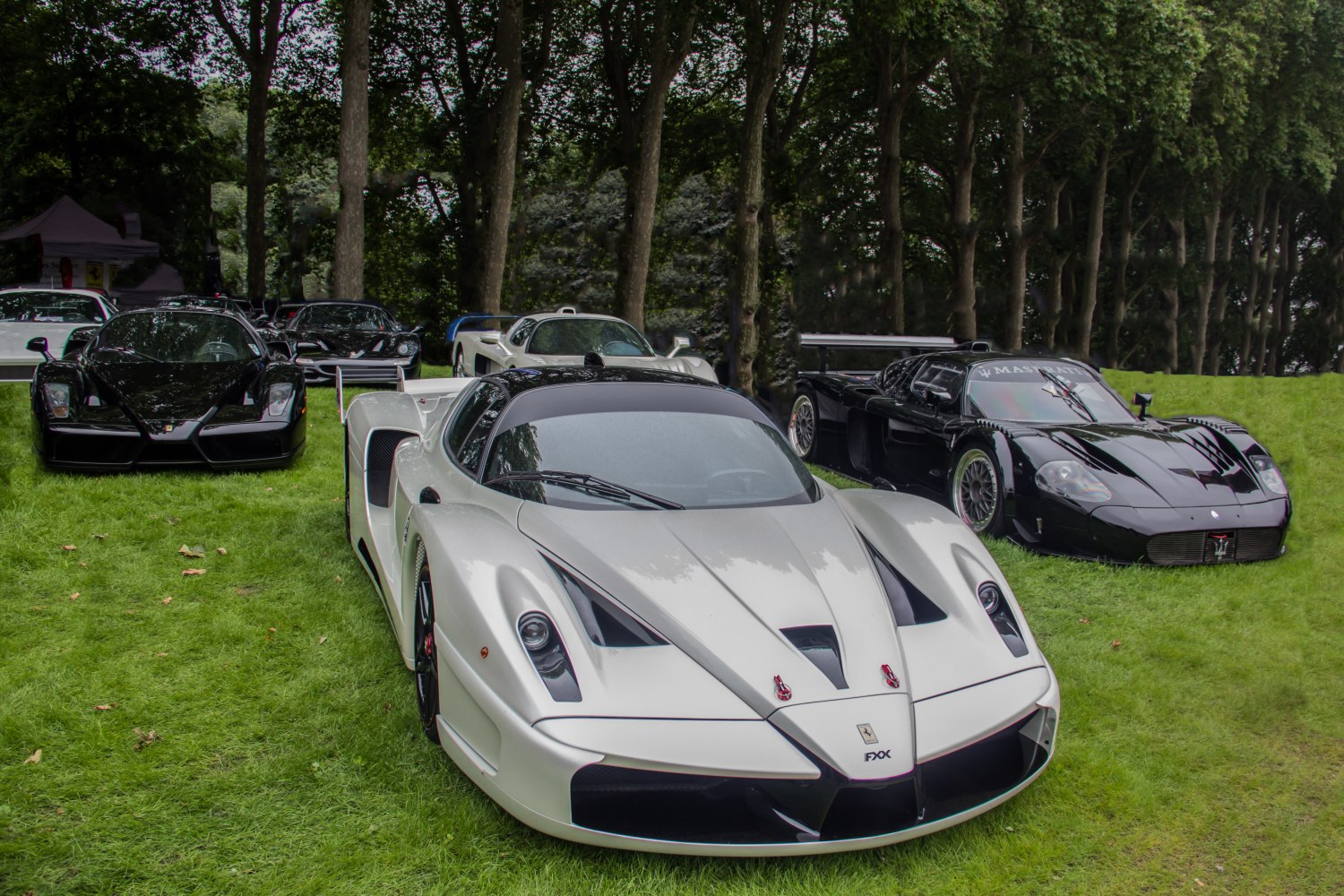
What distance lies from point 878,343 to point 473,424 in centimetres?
557

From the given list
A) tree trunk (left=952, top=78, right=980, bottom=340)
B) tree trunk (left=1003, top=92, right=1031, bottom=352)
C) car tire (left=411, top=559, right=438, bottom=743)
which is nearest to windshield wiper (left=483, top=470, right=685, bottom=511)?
car tire (left=411, top=559, right=438, bottom=743)

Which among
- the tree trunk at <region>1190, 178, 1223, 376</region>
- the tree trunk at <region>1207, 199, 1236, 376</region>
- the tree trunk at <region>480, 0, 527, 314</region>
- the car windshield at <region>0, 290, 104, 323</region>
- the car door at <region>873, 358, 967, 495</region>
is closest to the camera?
the car door at <region>873, 358, 967, 495</region>

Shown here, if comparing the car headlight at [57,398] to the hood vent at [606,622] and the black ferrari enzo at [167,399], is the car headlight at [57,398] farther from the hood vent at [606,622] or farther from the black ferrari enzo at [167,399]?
the hood vent at [606,622]

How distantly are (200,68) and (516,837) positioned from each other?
103 ft

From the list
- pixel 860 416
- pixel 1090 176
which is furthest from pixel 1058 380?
pixel 1090 176

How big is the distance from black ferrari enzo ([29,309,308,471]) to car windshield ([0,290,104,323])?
4.58 meters

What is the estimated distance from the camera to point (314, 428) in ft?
32.8

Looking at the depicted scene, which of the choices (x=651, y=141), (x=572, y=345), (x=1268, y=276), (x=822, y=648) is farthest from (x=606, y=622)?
(x=1268, y=276)

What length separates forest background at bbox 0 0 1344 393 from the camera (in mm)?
18844

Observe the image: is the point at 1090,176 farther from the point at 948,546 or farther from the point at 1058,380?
the point at 948,546

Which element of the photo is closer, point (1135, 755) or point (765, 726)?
point (765, 726)

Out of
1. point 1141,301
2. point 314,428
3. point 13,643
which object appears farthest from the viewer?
point 1141,301

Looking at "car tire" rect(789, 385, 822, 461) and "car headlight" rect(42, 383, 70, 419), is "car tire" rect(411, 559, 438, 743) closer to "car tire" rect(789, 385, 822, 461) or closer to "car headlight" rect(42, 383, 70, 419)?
"car headlight" rect(42, 383, 70, 419)

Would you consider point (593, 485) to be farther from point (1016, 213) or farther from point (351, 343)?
point (1016, 213)
